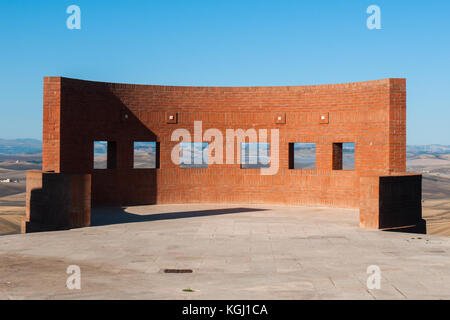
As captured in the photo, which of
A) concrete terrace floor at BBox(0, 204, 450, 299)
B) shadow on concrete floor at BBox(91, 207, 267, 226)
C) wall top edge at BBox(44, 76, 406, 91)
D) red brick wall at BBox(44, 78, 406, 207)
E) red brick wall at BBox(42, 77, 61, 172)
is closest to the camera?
concrete terrace floor at BBox(0, 204, 450, 299)

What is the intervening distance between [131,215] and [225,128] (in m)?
5.41

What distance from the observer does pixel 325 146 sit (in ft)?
60.6

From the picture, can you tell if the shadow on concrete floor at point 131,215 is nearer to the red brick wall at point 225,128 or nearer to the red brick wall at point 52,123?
the red brick wall at point 225,128

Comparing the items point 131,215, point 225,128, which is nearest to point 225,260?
point 131,215

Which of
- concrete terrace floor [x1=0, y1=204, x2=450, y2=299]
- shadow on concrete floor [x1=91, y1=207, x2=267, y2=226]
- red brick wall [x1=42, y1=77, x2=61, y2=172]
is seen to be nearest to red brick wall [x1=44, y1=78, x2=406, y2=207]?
red brick wall [x1=42, y1=77, x2=61, y2=172]

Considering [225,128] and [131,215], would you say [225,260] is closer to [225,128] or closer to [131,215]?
[131,215]

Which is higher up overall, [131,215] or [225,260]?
[131,215]

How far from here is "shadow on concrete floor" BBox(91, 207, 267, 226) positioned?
14840 mm

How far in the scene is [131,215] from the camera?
16062 mm

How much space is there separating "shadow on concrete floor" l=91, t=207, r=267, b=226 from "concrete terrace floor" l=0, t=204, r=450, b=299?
0.15 meters

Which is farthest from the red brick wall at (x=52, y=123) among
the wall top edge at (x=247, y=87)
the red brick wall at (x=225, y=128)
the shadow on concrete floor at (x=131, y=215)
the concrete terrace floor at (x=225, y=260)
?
the concrete terrace floor at (x=225, y=260)

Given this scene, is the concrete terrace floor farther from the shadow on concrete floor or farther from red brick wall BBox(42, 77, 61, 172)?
red brick wall BBox(42, 77, 61, 172)
